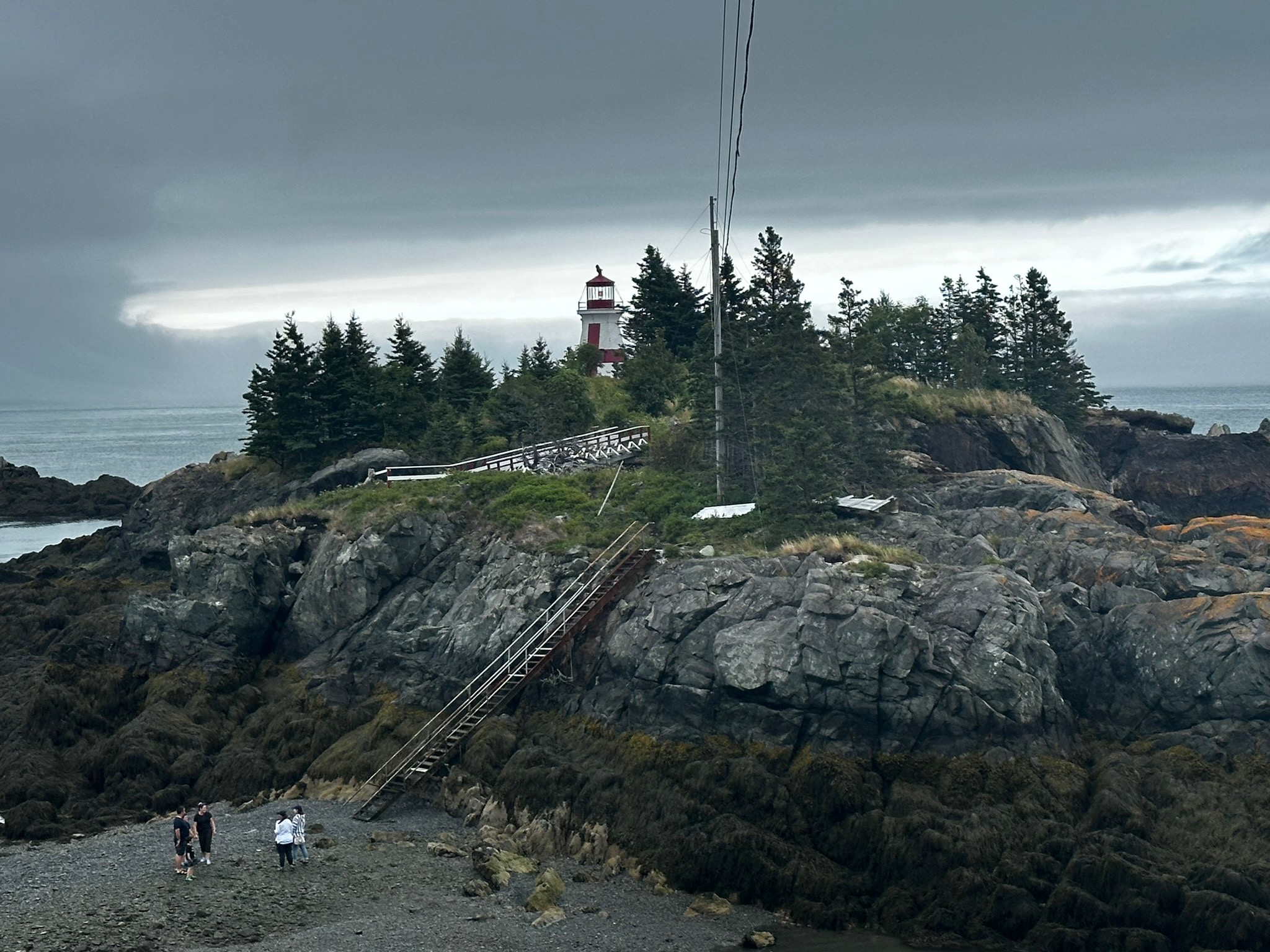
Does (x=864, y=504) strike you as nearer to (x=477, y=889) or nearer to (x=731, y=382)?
(x=731, y=382)

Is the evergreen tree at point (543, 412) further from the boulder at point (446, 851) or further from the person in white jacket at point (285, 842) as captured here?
the person in white jacket at point (285, 842)

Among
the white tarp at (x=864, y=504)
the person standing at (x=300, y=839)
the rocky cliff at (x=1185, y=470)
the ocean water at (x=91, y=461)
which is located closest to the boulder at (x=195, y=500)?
the ocean water at (x=91, y=461)

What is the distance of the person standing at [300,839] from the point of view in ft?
94.9

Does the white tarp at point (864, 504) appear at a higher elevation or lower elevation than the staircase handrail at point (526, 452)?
lower

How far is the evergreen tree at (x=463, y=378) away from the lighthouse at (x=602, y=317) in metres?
11.2

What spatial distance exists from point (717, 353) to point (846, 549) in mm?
10504

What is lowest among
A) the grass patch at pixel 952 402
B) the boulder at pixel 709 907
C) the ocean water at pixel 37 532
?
the boulder at pixel 709 907

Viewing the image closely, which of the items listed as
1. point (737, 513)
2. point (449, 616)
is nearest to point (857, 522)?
point (737, 513)

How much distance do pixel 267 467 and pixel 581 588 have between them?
71.4 ft

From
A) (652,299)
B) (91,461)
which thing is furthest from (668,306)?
(91,461)

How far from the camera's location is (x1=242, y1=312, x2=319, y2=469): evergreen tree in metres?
52.1

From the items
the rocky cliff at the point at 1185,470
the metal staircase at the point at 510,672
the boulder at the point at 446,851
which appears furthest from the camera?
the rocky cliff at the point at 1185,470

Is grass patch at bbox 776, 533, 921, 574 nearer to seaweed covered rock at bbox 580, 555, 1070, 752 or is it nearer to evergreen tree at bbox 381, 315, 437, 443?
seaweed covered rock at bbox 580, 555, 1070, 752

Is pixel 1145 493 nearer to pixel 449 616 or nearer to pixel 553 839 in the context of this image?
pixel 449 616
